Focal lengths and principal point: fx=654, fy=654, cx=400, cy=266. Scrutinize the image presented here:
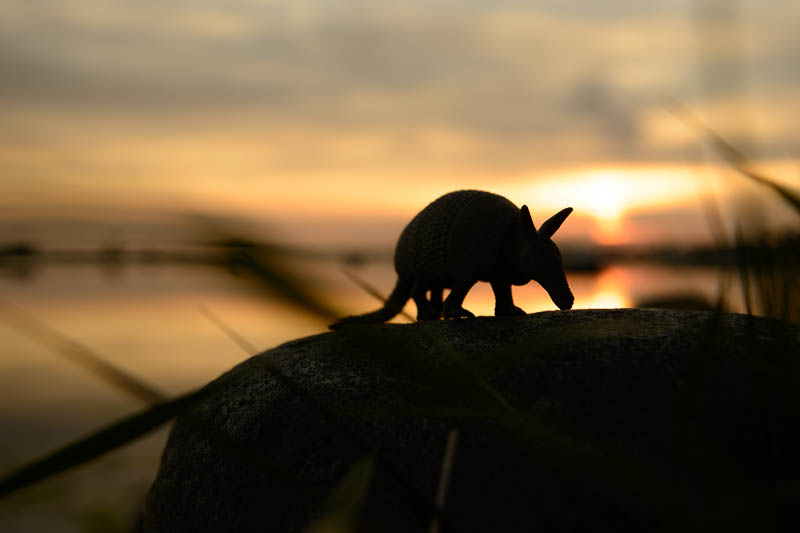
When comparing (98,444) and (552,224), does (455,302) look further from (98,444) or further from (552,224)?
(98,444)

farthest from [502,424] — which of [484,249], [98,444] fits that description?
[484,249]

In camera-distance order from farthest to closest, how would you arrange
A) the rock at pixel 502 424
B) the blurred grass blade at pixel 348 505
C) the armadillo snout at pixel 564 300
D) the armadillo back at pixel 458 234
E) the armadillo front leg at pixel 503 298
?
the armadillo front leg at pixel 503 298
the armadillo back at pixel 458 234
the armadillo snout at pixel 564 300
the rock at pixel 502 424
the blurred grass blade at pixel 348 505

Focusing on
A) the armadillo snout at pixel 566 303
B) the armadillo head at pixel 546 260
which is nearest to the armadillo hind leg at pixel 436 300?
the armadillo head at pixel 546 260

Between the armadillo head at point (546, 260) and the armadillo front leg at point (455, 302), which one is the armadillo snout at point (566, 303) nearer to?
the armadillo head at point (546, 260)

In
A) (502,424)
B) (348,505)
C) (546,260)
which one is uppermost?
(348,505)

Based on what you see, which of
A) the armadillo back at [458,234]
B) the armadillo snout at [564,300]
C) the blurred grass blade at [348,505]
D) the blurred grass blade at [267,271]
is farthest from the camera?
the armadillo back at [458,234]

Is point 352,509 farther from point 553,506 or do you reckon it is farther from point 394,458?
point 394,458

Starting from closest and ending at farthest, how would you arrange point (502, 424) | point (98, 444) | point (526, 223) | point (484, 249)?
point (98, 444) < point (502, 424) < point (526, 223) < point (484, 249)
